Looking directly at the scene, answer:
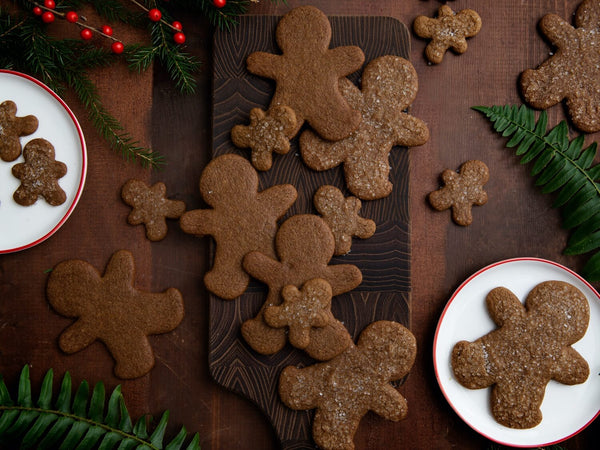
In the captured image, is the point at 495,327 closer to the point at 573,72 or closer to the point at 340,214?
the point at 340,214

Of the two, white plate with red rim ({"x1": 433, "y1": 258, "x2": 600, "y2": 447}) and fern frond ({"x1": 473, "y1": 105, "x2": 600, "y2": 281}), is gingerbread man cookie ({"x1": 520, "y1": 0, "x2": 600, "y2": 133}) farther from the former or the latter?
white plate with red rim ({"x1": 433, "y1": 258, "x2": 600, "y2": 447})

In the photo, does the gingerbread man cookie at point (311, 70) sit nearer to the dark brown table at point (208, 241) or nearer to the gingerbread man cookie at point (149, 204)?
the dark brown table at point (208, 241)

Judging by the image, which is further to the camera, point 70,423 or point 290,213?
point 290,213

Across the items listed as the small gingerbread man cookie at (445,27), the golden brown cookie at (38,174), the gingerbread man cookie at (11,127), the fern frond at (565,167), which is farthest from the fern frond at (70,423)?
the small gingerbread man cookie at (445,27)

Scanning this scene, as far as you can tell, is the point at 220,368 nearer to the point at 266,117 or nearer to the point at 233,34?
the point at 266,117

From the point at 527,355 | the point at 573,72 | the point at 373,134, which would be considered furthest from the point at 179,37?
the point at 527,355

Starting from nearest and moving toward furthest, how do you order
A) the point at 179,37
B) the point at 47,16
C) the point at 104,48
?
the point at 47,16
the point at 179,37
the point at 104,48

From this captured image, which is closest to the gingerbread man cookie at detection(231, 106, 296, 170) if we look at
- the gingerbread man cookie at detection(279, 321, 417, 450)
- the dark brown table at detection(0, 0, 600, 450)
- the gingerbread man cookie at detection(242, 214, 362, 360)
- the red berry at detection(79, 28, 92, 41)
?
the dark brown table at detection(0, 0, 600, 450)

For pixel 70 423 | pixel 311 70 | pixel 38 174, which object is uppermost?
pixel 311 70
